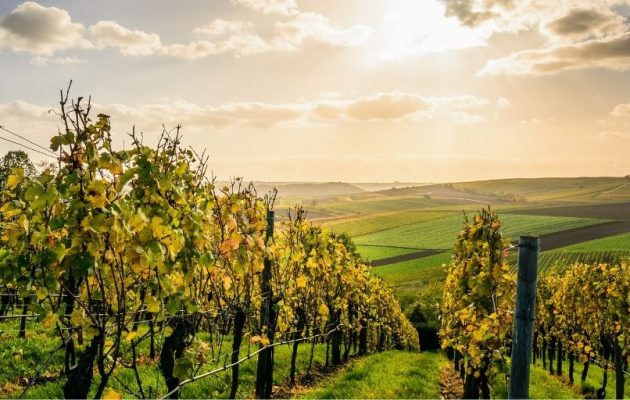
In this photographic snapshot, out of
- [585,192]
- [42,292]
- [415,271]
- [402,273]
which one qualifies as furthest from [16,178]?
[585,192]

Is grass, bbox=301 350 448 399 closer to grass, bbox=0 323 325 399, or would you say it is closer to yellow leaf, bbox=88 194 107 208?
grass, bbox=0 323 325 399

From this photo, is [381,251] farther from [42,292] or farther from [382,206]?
[42,292]

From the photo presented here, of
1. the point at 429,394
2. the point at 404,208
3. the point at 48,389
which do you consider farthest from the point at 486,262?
the point at 404,208

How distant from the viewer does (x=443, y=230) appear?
381 ft

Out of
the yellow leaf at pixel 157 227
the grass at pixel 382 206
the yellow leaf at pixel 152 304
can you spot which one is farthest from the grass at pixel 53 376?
the grass at pixel 382 206

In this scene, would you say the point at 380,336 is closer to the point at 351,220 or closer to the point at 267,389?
the point at 267,389

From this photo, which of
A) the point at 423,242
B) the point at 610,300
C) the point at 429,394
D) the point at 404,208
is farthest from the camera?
the point at 404,208

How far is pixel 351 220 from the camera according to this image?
139250 millimetres

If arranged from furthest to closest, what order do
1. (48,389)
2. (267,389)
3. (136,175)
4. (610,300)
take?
1. (610,300)
2. (267,389)
3. (48,389)
4. (136,175)

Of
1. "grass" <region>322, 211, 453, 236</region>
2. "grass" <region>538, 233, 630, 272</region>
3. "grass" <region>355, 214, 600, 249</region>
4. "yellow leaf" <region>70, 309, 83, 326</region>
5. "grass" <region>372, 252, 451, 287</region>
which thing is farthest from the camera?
"grass" <region>322, 211, 453, 236</region>

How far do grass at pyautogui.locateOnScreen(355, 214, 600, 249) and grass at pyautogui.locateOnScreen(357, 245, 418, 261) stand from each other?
3.85 m

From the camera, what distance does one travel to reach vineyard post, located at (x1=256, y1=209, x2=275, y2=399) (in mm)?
9758

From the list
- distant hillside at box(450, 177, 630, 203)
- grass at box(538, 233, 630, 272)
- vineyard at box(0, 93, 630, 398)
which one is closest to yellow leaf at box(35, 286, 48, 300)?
vineyard at box(0, 93, 630, 398)

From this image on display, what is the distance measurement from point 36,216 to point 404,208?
167 meters
